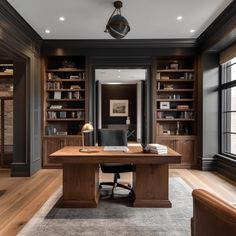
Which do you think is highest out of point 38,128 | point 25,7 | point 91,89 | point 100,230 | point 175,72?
point 25,7

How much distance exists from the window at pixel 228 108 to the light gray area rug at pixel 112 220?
2.34 meters

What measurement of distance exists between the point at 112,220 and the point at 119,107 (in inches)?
364

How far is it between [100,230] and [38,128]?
3571 millimetres

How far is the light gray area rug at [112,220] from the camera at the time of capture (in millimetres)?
2582

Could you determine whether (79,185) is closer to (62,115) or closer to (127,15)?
(127,15)

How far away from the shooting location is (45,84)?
5980 mm

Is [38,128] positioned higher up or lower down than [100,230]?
higher up

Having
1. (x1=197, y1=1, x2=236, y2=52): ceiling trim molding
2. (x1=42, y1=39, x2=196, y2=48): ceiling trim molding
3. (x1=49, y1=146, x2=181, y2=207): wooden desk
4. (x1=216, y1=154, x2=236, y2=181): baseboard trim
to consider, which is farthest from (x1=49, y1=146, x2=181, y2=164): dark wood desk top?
(x1=42, y1=39, x2=196, y2=48): ceiling trim molding

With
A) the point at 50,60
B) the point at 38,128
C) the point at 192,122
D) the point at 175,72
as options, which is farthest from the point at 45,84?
the point at 192,122

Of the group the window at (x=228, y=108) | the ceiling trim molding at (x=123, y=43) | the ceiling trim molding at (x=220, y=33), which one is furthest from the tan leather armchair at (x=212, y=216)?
the ceiling trim molding at (x=123, y=43)

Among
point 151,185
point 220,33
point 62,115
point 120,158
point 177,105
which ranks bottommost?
point 151,185

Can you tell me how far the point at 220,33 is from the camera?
178 inches

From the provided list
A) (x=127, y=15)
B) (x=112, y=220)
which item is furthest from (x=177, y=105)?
(x=112, y=220)

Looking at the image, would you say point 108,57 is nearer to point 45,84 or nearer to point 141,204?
point 45,84
